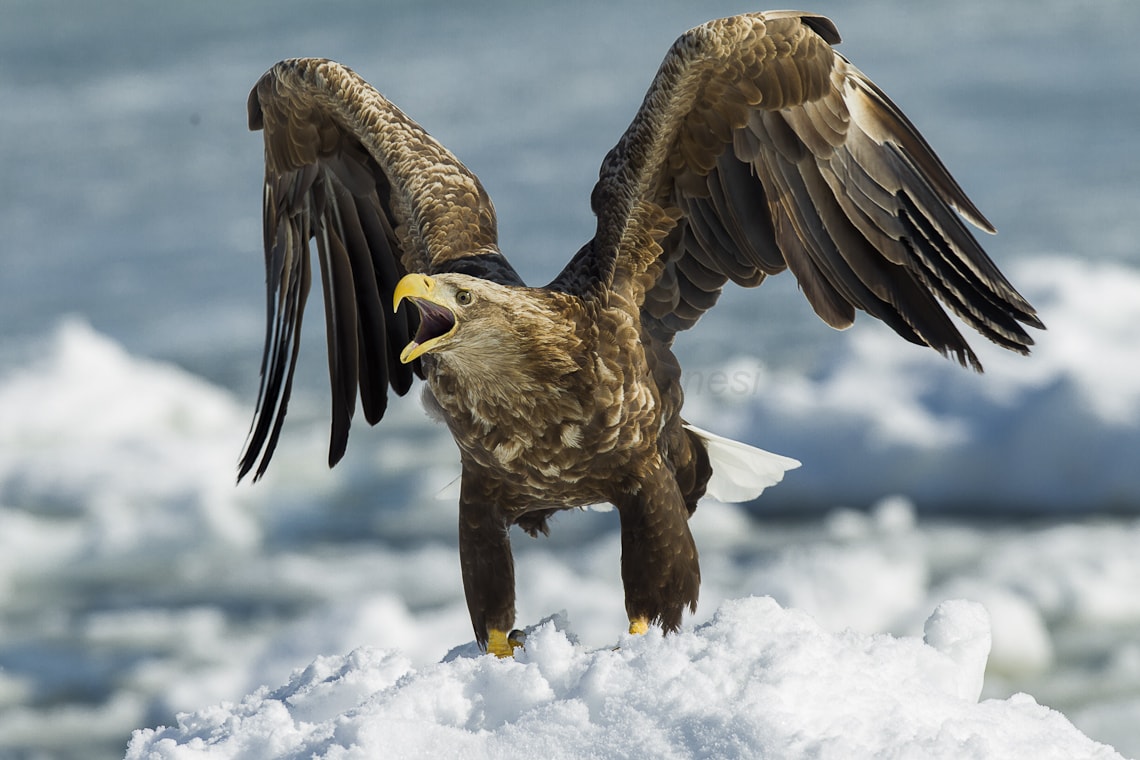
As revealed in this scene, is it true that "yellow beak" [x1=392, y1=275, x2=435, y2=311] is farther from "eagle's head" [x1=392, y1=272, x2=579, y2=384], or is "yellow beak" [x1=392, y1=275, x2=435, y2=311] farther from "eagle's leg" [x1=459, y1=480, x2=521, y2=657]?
"eagle's leg" [x1=459, y1=480, x2=521, y2=657]

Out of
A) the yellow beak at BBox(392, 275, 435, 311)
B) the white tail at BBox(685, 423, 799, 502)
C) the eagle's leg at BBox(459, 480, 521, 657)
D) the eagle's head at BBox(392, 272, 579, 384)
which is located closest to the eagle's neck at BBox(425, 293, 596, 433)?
the eagle's head at BBox(392, 272, 579, 384)

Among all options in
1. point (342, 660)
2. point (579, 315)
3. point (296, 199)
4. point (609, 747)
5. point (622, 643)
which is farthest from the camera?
point (296, 199)

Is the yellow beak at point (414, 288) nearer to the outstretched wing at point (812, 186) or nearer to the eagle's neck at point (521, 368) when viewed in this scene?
the eagle's neck at point (521, 368)

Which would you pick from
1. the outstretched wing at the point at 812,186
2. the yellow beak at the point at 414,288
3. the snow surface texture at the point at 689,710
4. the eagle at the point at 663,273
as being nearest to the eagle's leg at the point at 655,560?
the eagle at the point at 663,273

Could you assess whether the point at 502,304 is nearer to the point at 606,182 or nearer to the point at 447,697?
the point at 606,182

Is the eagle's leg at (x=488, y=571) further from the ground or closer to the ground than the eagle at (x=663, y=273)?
closer to the ground

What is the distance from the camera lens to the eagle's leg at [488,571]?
5.49 m

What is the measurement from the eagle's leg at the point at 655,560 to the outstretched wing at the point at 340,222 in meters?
1.24

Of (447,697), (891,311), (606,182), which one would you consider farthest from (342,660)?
(891,311)

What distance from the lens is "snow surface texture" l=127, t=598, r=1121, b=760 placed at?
4.39 meters

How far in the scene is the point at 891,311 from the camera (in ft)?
17.5

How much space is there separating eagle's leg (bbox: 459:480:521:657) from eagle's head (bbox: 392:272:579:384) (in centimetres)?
66

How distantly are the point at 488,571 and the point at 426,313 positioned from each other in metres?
1.06

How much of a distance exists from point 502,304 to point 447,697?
126cm
